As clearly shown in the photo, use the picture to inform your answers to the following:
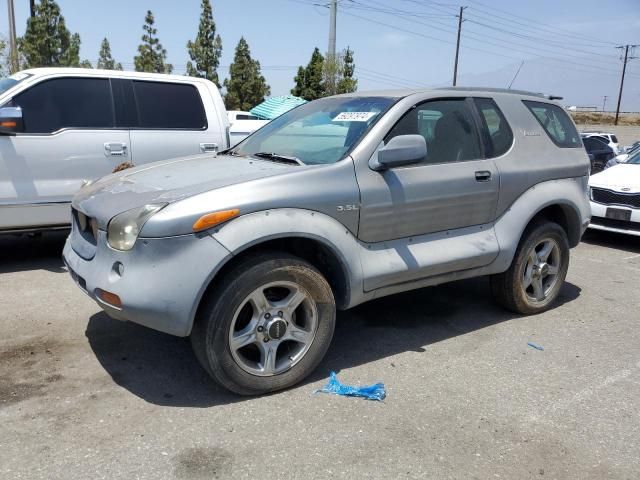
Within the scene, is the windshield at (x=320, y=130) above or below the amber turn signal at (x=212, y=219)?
above

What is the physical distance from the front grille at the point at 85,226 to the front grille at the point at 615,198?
722 cm

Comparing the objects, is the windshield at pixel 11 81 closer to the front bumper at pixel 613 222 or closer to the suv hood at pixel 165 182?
the suv hood at pixel 165 182

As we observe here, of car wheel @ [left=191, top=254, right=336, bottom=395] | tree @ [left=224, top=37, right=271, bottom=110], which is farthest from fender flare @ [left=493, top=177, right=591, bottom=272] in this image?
tree @ [left=224, top=37, right=271, bottom=110]

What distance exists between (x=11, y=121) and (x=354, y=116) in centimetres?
349

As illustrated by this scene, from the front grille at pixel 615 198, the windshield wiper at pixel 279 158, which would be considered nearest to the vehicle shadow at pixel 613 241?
the front grille at pixel 615 198

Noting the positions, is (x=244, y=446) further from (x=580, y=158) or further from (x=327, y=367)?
(x=580, y=158)

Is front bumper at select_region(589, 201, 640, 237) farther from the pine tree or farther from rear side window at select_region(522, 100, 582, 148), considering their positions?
the pine tree

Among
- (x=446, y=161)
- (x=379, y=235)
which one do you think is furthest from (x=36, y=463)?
(x=446, y=161)

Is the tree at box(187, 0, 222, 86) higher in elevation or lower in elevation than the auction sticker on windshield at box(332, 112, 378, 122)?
higher

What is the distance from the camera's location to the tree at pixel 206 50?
44.8 metres

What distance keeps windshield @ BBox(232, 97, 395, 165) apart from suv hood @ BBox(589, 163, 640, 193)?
17.7 feet

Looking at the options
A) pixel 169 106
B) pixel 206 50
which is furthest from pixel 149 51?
pixel 169 106

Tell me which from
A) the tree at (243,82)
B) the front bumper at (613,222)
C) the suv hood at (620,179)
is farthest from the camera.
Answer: the tree at (243,82)

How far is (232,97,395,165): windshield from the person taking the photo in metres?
3.90
